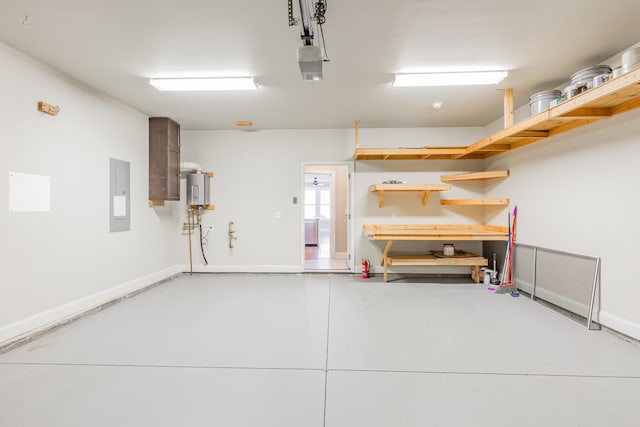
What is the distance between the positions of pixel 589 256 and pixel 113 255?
227 inches

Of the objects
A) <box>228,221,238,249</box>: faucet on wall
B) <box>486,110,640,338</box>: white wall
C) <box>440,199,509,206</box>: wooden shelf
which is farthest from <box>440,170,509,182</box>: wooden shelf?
<box>228,221,238,249</box>: faucet on wall

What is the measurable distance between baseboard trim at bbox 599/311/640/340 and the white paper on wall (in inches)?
228

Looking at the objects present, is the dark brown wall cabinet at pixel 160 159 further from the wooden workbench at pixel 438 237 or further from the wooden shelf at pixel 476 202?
the wooden shelf at pixel 476 202

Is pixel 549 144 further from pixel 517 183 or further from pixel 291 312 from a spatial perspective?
pixel 291 312

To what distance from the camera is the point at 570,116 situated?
288 cm

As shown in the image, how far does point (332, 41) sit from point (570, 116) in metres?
2.45

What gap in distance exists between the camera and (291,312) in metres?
3.48

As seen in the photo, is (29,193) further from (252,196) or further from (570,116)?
(570,116)

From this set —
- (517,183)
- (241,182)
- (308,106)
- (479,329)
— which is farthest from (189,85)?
(517,183)

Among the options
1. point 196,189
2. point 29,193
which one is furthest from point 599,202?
point 29,193

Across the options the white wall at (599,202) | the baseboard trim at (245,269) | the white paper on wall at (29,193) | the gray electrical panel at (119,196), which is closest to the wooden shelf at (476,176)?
the white wall at (599,202)

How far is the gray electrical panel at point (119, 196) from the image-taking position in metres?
3.97

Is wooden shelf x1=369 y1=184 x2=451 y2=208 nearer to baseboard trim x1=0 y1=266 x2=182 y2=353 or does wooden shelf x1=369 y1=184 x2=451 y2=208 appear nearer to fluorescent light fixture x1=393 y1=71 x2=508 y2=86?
fluorescent light fixture x1=393 y1=71 x2=508 y2=86

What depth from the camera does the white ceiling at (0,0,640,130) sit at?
2219 mm
